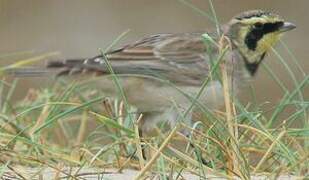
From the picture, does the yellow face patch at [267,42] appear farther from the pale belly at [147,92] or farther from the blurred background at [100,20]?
the blurred background at [100,20]

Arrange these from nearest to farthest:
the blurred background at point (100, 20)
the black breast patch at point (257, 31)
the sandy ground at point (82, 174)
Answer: the sandy ground at point (82, 174)
the black breast patch at point (257, 31)
the blurred background at point (100, 20)

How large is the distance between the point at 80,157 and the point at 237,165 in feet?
2.76

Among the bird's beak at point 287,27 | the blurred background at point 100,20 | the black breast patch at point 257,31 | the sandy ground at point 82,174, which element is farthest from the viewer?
the blurred background at point 100,20

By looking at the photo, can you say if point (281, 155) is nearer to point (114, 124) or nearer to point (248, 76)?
point (114, 124)

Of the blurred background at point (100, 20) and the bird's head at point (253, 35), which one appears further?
the blurred background at point (100, 20)

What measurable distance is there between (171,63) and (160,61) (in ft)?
0.20

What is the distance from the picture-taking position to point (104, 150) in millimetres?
4641

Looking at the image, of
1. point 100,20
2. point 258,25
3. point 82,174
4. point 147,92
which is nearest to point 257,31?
point 258,25

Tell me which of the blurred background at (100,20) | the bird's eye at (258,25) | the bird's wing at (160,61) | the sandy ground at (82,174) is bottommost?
the sandy ground at (82,174)

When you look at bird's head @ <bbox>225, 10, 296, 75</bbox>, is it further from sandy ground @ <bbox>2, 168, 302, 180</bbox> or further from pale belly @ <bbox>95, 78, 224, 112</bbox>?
sandy ground @ <bbox>2, 168, 302, 180</bbox>

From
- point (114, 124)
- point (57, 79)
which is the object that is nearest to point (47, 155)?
point (114, 124)

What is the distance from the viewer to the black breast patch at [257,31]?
20.4 ft

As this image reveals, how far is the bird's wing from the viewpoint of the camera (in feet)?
20.7

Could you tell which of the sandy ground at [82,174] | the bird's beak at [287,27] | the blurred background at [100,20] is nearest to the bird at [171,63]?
the bird's beak at [287,27]
